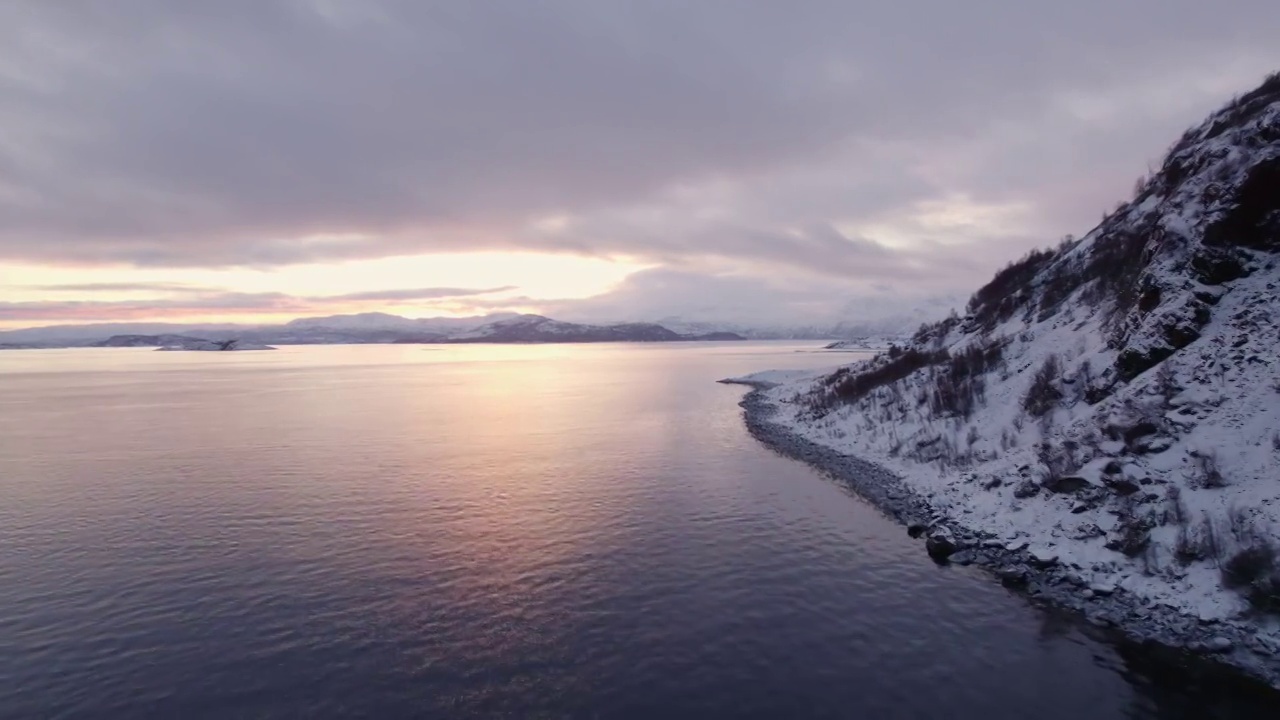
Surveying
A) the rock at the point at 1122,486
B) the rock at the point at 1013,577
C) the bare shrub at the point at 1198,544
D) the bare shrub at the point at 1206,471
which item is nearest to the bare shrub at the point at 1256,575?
the bare shrub at the point at 1198,544

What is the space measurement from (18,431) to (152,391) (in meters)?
43.4

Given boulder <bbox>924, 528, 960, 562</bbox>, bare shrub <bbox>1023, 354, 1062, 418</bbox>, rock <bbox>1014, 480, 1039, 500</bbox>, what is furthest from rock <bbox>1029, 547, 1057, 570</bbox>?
bare shrub <bbox>1023, 354, 1062, 418</bbox>

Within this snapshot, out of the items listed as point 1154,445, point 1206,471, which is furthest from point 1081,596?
point 1154,445

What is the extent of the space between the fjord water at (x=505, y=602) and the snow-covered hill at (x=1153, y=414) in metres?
3.43

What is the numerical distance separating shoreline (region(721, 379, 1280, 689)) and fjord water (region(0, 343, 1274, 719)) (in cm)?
100

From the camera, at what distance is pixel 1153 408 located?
25047 millimetres

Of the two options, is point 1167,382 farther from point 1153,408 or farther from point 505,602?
point 505,602

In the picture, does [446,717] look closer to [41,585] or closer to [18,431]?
[41,585]

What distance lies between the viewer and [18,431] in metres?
56.8

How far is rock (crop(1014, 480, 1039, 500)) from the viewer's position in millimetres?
26859

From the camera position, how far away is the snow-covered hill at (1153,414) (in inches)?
778

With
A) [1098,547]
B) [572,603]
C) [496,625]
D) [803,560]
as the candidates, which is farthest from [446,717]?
[1098,547]

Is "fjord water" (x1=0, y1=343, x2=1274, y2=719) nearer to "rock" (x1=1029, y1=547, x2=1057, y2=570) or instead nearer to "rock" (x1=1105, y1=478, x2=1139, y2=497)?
"rock" (x1=1029, y1=547, x2=1057, y2=570)

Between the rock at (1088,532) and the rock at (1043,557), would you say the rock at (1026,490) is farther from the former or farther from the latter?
the rock at (1043,557)
